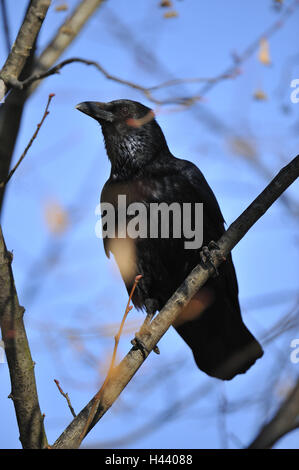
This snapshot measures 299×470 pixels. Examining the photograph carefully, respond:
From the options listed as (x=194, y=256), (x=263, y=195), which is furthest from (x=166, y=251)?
(x=263, y=195)

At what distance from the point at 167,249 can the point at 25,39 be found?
5.59ft

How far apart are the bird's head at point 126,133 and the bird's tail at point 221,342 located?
1.30 meters

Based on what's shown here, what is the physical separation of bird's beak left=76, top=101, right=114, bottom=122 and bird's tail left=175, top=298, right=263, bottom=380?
1.71 metres

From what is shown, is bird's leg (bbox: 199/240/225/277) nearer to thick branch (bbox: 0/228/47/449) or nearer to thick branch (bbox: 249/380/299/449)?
thick branch (bbox: 0/228/47/449)

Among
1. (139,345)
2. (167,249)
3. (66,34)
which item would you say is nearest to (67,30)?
(66,34)

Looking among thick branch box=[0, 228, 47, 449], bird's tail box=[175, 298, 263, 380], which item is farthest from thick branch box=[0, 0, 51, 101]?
bird's tail box=[175, 298, 263, 380]

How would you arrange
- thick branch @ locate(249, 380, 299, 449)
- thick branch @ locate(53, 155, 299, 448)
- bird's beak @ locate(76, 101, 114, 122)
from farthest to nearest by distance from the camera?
bird's beak @ locate(76, 101, 114, 122), thick branch @ locate(53, 155, 299, 448), thick branch @ locate(249, 380, 299, 449)

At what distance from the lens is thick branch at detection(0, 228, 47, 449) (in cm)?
262

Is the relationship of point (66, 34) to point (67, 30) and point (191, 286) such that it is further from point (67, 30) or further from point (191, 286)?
point (191, 286)

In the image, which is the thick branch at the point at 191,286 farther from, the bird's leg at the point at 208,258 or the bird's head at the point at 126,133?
the bird's head at the point at 126,133

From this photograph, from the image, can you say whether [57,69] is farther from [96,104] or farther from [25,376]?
[96,104]

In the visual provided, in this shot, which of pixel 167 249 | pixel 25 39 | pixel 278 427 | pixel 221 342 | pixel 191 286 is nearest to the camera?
pixel 278 427

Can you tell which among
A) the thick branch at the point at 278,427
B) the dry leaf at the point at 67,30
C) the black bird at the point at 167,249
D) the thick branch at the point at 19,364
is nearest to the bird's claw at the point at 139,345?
the thick branch at the point at 19,364

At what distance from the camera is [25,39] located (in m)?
3.31
